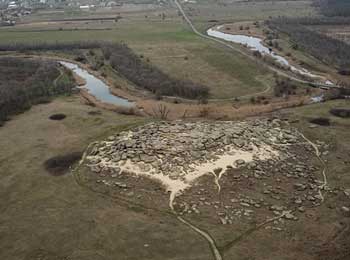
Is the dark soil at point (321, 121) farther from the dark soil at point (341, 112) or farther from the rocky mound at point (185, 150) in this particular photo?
the rocky mound at point (185, 150)

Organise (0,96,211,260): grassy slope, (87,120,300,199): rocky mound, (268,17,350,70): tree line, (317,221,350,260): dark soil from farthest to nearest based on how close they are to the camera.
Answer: (268,17,350,70): tree line
(87,120,300,199): rocky mound
(0,96,211,260): grassy slope
(317,221,350,260): dark soil

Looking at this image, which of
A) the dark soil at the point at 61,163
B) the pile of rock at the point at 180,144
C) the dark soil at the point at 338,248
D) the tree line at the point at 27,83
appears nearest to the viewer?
the dark soil at the point at 338,248

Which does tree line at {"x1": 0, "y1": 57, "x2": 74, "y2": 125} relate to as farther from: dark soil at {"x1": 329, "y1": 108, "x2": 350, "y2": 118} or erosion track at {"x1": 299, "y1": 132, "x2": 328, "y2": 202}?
dark soil at {"x1": 329, "y1": 108, "x2": 350, "y2": 118}

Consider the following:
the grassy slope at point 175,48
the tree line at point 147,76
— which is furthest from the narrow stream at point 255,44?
the tree line at point 147,76

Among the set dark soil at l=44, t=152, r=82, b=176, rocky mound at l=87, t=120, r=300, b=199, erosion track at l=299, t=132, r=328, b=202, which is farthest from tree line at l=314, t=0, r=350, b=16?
dark soil at l=44, t=152, r=82, b=176

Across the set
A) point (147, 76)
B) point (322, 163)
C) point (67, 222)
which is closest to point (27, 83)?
point (147, 76)
